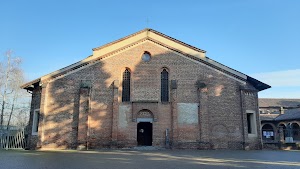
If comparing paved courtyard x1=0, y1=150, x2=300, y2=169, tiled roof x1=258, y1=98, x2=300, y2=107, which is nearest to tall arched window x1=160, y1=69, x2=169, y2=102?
paved courtyard x1=0, y1=150, x2=300, y2=169

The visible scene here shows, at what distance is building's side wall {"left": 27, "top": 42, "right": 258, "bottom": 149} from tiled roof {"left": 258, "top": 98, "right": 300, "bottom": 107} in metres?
29.3

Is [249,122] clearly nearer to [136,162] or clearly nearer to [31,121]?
[136,162]

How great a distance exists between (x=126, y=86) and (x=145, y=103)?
231cm

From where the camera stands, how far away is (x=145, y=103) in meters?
21.5

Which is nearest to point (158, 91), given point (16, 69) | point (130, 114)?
point (130, 114)

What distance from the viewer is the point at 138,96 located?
21.7 meters

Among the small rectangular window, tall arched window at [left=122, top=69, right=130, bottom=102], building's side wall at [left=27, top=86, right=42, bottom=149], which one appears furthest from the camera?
the small rectangular window

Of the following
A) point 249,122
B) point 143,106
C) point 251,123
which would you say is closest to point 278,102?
point 249,122

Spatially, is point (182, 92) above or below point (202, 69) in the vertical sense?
below

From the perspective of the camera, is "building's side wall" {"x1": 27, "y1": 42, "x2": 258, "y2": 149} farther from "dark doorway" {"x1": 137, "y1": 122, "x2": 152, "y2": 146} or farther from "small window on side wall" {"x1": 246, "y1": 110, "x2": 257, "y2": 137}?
"dark doorway" {"x1": 137, "y1": 122, "x2": 152, "y2": 146}

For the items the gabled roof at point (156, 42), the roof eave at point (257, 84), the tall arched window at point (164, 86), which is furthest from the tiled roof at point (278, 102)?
the tall arched window at point (164, 86)

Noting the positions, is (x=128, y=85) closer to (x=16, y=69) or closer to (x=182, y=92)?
(x=182, y=92)

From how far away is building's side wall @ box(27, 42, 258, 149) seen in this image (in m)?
20.7

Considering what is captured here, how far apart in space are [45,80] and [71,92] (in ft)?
8.02
